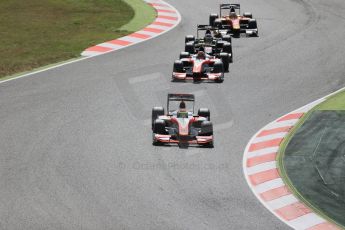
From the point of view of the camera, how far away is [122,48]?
33.4 metres

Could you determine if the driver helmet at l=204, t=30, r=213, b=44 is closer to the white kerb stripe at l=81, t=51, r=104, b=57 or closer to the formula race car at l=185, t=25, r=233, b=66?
the formula race car at l=185, t=25, r=233, b=66

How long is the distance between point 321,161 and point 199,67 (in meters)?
8.71

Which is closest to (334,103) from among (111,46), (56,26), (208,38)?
(208,38)

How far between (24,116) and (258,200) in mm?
8812

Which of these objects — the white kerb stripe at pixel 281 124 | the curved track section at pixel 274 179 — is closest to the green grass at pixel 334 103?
the curved track section at pixel 274 179

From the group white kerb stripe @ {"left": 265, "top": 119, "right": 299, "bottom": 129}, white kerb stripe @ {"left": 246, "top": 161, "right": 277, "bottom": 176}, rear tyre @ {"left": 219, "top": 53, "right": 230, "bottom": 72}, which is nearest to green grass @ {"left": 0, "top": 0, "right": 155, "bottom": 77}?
rear tyre @ {"left": 219, "top": 53, "right": 230, "bottom": 72}

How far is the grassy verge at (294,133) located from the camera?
18.7 metres

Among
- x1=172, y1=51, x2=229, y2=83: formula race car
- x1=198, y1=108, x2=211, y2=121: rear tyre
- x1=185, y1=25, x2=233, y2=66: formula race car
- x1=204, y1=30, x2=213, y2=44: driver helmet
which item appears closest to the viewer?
x1=198, y1=108, x2=211, y2=121: rear tyre

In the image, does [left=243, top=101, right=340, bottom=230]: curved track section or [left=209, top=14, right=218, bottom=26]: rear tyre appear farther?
[left=209, top=14, right=218, bottom=26]: rear tyre

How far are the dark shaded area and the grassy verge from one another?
0.09 meters

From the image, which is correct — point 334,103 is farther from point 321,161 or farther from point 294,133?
point 321,161

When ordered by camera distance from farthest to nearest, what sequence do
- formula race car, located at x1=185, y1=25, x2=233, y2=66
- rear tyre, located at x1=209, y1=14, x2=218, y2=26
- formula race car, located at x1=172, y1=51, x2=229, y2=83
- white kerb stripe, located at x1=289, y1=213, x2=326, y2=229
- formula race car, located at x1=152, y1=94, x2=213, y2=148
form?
rear tyre, located at x1=209, y1=14, x2=218, y2=26
formula race car, located at x1=185, y1=25, x2=233, y2=66
formula race car, located at x1=172, y1=51, x2=229, y2=83
formula race car, located at x1=152, y1=94, x2=213, y2=148
white kerb stripe, located at x1=289, y1=213, x2=326, y2=229

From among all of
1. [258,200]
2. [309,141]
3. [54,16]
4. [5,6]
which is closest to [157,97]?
[309,141]

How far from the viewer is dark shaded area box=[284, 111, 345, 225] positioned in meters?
18.8
